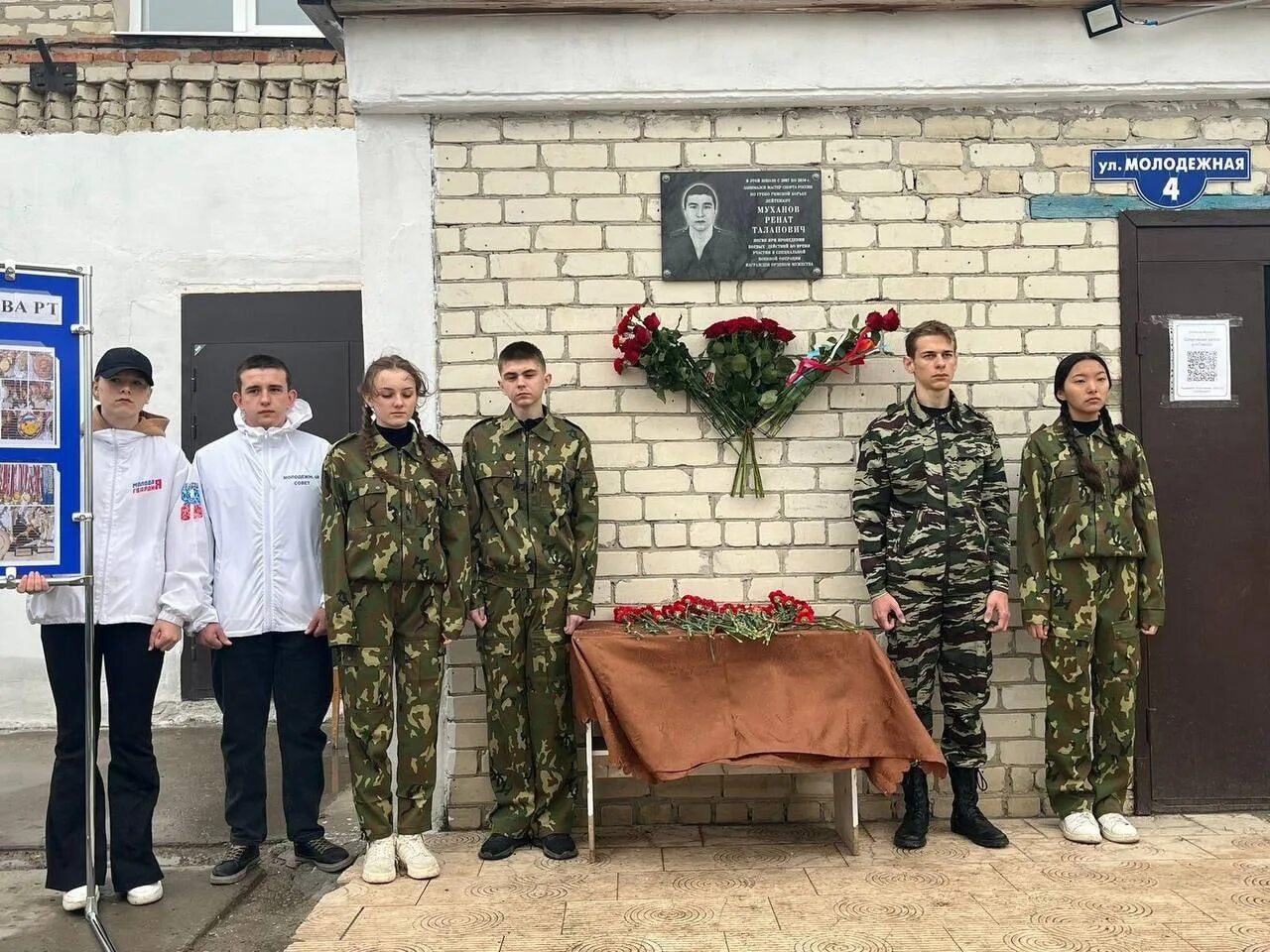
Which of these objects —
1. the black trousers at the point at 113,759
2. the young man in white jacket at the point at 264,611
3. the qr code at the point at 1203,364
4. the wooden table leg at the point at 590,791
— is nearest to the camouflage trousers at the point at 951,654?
the wooden table leg at the point at 590,791

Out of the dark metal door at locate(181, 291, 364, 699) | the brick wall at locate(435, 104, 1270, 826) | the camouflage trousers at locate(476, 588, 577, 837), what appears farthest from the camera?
the dark metal door at locate(181, 291, 364, 699)

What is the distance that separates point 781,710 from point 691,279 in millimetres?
1877

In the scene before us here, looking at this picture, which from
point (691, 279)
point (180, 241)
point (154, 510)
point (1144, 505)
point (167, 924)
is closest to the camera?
point (167, 924)

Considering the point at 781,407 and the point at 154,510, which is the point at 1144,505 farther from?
the point at 154,510

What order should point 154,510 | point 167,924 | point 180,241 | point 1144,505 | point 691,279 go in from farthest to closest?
point 180,241
point 691,279
point 1144,505
point 154,510
point 167,924

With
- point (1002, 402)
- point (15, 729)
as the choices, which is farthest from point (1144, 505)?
point (15, 729)

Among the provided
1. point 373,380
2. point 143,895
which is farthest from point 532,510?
point 143,895

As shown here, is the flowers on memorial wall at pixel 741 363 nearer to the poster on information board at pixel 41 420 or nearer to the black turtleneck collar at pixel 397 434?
the black turtleneck collar at pixel 397 434

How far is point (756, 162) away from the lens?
4.75 m

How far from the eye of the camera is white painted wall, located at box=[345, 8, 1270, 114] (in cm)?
465

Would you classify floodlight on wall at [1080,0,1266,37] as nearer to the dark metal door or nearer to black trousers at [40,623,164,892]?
the dark metal door

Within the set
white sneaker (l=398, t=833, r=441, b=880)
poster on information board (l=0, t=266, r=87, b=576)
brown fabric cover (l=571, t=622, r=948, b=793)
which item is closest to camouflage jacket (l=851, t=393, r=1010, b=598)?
brown fabric cover (l=571, t=622, r=948, b=793)

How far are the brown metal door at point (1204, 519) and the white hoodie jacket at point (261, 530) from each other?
11.5ft

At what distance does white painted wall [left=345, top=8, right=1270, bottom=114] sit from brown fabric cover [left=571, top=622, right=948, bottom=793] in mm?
2336
